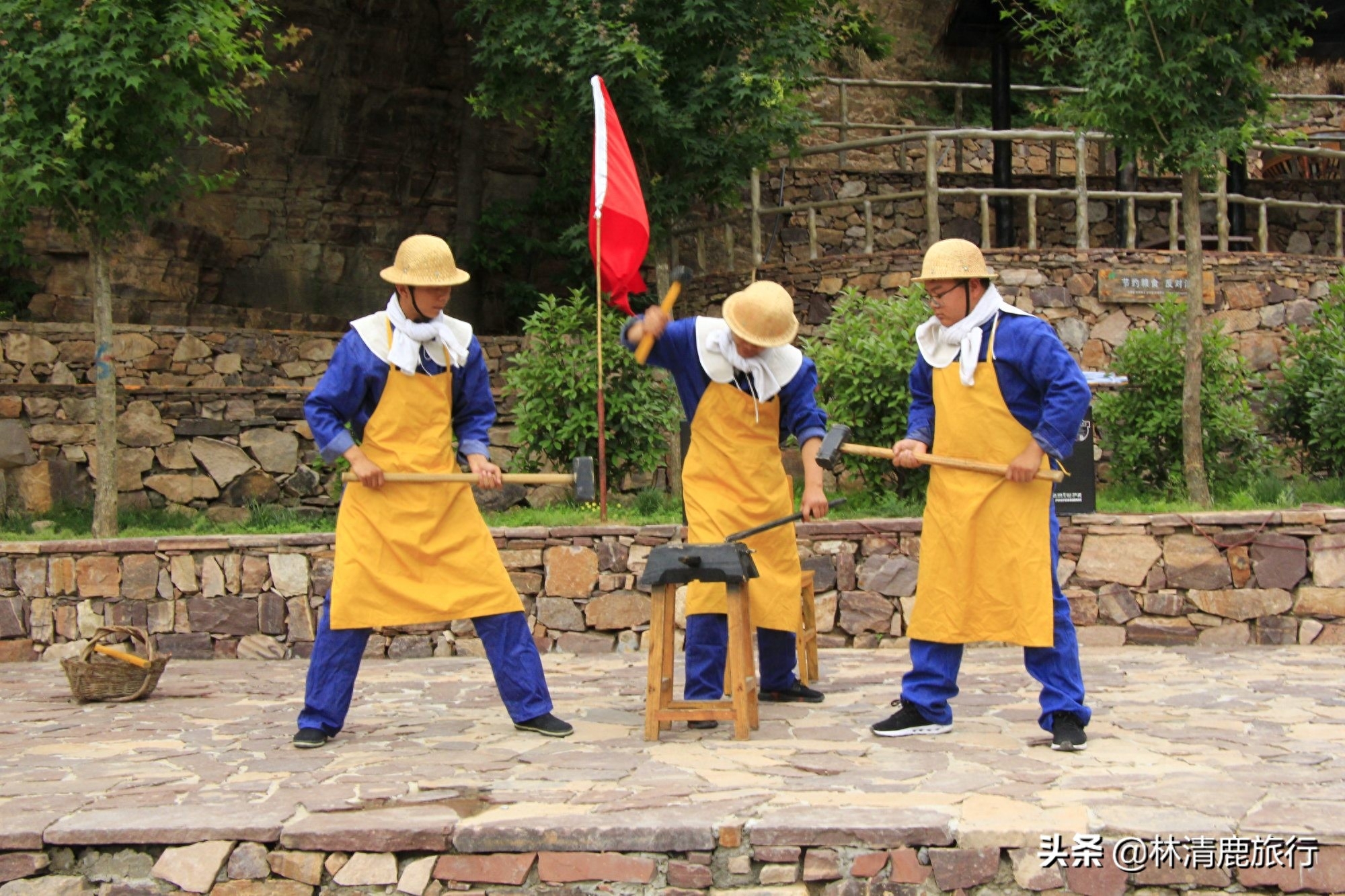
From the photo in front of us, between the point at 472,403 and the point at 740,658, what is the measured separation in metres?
1.43

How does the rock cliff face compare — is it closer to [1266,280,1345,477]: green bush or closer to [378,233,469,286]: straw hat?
[1266,280,1345,477]: green bush

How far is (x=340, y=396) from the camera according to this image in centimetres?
500

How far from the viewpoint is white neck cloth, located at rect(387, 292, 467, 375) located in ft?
16.7

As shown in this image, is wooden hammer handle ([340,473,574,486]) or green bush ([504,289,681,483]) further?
green bush ([504,289,681,483])

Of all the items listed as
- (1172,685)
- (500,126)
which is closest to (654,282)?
(500,126)

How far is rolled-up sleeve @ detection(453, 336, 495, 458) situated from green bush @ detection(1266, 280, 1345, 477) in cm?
629

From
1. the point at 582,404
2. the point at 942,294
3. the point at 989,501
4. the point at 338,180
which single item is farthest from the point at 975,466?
the point at 338,180

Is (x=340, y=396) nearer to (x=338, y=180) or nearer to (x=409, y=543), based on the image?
(x=409, y=543)

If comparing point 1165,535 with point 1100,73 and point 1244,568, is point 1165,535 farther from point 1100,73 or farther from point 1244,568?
point 1100,73

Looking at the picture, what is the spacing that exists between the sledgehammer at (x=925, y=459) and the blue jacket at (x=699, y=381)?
212mm

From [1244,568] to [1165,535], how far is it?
0.45m

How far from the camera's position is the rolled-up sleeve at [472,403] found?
208 inches

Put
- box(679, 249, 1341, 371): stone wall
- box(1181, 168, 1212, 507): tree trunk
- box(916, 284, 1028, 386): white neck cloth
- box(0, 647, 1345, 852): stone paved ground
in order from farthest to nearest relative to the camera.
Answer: box(679, 249, 1341, 371): stone wall
box(1181, 168, 1212, 507): tree trunk
box(916, 284, 1028, 386): white neck cloth
box(0, 647, 1345, 852): stone paved ground

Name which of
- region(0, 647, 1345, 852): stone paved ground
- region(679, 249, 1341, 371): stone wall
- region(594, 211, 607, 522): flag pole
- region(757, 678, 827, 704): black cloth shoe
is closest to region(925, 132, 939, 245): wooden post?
region(679, 249, 1341, 371): stone wall
